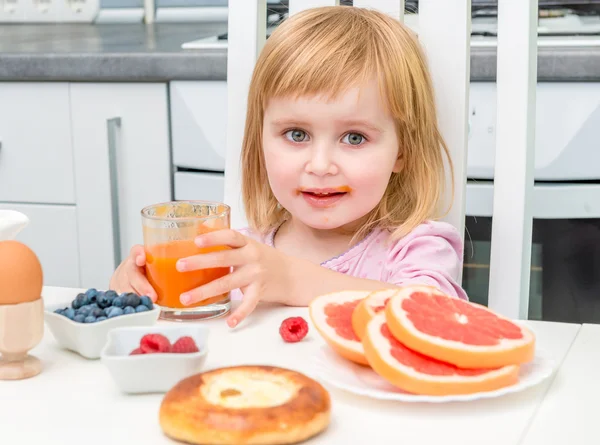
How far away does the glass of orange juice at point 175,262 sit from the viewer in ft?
3.26

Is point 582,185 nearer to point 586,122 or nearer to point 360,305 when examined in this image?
point 586,122

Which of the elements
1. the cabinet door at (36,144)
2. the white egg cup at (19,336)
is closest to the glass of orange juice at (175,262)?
the white egg cup at (19,336)

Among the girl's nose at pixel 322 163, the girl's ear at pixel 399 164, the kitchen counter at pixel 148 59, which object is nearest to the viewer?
the girl's nose at pixel 322 163

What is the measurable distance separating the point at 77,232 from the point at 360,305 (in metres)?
1.32

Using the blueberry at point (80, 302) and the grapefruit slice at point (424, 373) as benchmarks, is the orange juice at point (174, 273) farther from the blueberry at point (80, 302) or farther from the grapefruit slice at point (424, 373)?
the grapefruit slice at point (424, 373)

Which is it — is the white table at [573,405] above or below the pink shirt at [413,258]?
below

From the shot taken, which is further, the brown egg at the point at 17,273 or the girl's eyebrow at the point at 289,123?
the girl's eyebrow at the point at 289,123

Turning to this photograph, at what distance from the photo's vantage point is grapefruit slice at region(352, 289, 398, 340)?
2.66 feet

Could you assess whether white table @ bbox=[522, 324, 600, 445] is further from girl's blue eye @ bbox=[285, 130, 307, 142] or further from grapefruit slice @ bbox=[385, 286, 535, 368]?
girl's blue eye @ bbox=[285, 130, 307, 142]

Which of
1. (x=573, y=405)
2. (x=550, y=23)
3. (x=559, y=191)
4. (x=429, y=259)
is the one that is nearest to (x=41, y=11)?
(x=550, y=23)

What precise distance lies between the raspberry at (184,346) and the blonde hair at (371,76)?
471mm

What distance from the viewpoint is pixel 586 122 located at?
1.69 m

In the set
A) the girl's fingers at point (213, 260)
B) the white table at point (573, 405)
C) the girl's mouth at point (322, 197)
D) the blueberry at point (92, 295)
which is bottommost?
the white table at point (573, 405)

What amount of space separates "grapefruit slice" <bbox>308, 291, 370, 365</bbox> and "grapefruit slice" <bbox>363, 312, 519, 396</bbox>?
0.04 metres
